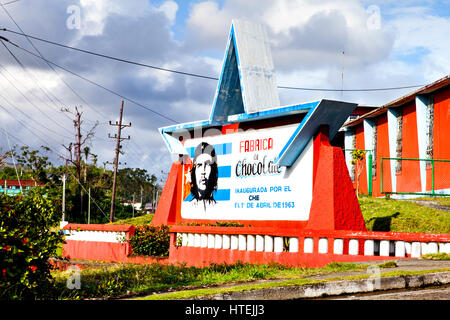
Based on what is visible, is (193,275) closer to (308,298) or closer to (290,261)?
(290,261)

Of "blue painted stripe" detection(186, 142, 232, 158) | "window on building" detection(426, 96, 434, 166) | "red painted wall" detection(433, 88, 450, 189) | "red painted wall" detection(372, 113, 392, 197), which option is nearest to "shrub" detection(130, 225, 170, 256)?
"blue painted stripe" detection(186, 142, 232, 158)

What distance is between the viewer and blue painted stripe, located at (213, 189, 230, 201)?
52.5ft

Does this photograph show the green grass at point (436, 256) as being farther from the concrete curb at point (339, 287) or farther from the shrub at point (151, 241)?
the shrub at point (151, 241)

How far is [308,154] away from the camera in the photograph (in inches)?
534

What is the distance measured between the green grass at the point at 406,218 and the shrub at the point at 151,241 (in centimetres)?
588

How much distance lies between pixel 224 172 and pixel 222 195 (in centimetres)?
67

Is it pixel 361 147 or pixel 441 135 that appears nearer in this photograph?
pixel 441 135

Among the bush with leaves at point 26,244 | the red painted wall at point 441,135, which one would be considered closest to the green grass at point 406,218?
the red painted wall at point 441,135

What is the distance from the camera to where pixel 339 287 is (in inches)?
301

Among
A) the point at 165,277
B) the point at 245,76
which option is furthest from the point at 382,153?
the point at 165,277

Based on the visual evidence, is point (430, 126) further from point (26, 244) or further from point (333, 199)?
point (26, 244)

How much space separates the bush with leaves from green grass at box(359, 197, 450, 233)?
9.97 metres
